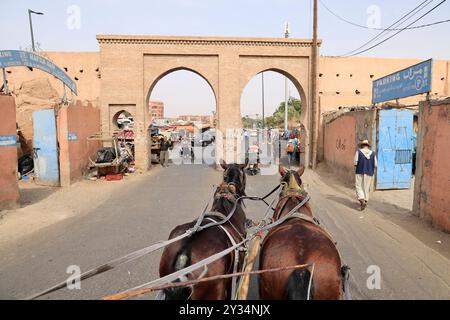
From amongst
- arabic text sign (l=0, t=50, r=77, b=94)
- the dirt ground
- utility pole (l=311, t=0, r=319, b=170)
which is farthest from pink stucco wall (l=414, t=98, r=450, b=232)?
arabic text sign (l=0, t=50, r=77, b=94)

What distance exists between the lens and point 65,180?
11102 millimetres

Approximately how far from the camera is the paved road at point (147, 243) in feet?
12.8

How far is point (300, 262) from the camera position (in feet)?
7.44

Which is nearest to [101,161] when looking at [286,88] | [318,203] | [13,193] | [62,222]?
[13,193]

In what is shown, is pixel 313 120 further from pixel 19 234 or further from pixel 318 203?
pixel 19 234

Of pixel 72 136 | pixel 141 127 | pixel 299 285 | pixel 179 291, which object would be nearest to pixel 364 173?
pixel 299 285

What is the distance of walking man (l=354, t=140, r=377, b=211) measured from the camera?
26.0 ft

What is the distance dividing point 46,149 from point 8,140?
357cm

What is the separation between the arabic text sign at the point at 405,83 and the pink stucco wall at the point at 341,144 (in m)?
1.41

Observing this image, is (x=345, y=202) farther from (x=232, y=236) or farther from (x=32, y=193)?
(x=32, y=193)

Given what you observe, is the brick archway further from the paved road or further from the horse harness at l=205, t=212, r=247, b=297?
the horse harness at l=205, t=212, r=247, b=297

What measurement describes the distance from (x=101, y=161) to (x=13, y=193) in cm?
499

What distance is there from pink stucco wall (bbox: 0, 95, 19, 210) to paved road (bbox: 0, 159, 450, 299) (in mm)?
2011
